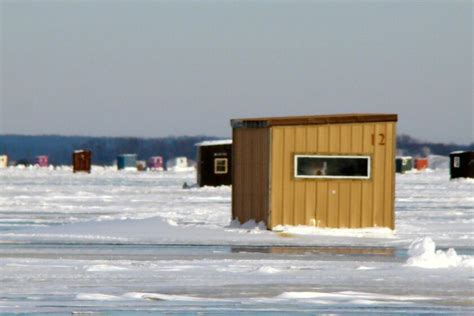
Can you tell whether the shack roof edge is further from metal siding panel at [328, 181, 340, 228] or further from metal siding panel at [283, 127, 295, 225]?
metal siding panel at [328, 181, 340, 228]

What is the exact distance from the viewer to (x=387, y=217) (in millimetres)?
29922

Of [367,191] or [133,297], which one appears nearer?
[133,297]

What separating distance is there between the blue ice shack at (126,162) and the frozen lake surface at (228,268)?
121m

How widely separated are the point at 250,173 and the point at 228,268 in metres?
11.1

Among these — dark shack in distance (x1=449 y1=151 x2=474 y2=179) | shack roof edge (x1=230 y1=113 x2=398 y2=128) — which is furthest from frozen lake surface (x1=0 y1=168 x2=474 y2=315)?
dark shack in distance (x1=449 y1=151 x2=474 y2=179)

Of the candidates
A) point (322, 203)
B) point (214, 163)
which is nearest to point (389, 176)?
point (322, 203)

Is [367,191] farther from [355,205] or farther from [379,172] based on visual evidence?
[379,172]

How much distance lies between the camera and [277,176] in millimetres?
29766

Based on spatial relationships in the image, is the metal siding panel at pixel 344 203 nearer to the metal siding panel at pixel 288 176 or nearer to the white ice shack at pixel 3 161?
the metal siding panel at pixel 288 176

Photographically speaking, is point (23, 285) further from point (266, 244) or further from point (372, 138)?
point (372, 138)

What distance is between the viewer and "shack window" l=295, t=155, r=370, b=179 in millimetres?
29906

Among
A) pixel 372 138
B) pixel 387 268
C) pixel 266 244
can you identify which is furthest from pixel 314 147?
pixel 387 268

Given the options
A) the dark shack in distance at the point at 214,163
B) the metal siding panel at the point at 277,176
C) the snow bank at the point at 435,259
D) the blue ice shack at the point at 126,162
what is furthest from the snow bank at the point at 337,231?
the blue ice shack at the point at 126,162

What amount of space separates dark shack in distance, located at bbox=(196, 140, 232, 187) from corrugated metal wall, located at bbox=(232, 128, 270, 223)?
38605 millimetres
